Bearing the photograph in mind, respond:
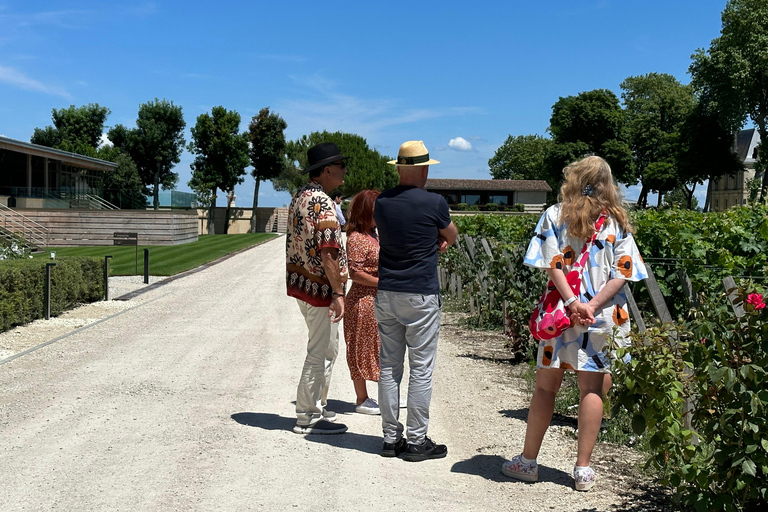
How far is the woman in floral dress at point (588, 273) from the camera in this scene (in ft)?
14.2

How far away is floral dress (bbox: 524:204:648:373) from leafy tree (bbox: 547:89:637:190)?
230ft

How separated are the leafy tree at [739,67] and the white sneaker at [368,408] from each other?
4877 cm

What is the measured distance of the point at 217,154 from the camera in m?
63.0

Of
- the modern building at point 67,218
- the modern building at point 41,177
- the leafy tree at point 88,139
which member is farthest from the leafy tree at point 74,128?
the modern building at point 67,218

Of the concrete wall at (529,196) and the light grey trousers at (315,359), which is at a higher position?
the concrete wall at (529,196)

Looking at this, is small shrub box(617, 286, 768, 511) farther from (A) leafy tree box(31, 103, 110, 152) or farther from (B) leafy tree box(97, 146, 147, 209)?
(A) leafy tree box(31, 103, 110, 152)

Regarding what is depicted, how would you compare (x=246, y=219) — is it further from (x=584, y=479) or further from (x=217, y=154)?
(x=584, y=479)

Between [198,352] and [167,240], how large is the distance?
2910 centimetres

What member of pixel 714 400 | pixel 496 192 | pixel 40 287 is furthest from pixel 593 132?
pixel 714 400

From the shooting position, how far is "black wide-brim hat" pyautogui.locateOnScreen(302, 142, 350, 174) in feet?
18.4

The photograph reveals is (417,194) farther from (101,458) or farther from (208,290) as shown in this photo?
(208,290)

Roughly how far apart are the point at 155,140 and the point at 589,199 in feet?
231

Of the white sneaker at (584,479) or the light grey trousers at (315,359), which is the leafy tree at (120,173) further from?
the white sneaker at (584,479)

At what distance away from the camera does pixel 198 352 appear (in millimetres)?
9211
